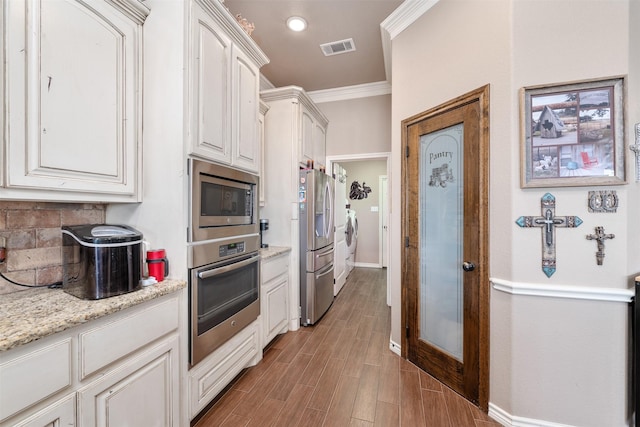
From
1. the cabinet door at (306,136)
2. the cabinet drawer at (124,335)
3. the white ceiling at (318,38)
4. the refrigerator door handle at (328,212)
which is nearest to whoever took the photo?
the cabinet drawer at (124,335)

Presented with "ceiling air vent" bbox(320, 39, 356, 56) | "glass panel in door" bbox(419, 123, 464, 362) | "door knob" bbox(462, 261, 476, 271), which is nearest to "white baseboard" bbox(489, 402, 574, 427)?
"glass panel in door" bbox(419, 123, 464, 362)

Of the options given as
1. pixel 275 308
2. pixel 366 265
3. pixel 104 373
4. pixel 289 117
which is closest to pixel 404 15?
pixel 289 117

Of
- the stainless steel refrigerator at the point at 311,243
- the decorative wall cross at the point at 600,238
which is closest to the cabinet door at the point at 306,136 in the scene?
the stainless steel refrigerator at the point at 311,243

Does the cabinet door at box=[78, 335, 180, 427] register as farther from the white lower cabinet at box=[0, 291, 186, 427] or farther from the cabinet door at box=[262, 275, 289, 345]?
the cabinet door at box=[262, 275, 289, 345]

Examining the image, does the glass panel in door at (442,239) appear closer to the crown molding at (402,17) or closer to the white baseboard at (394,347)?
the white baseboard at (394,347)

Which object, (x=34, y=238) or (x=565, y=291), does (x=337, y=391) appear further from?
(x=34, y=238)

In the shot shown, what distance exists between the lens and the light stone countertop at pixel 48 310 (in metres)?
0.89

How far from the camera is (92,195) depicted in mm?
1337

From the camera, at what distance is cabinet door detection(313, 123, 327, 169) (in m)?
3.62

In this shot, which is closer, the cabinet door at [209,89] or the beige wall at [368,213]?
the cabinet door at [209,89]

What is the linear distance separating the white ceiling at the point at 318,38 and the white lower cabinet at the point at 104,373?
2.56 meters

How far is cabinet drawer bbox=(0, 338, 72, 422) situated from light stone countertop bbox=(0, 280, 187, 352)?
0.22 ft

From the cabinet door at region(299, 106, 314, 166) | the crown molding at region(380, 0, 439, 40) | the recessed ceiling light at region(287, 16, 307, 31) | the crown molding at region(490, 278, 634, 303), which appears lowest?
the crown molding at region(490, 278, 634, 303)

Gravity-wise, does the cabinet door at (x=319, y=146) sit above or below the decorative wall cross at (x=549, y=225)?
above
